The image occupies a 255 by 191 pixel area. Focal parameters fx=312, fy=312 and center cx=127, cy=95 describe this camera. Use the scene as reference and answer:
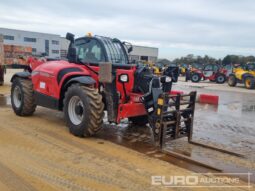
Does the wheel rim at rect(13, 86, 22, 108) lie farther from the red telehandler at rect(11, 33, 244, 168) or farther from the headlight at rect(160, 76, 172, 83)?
the headlight at rect(160, 76, 172, 83)

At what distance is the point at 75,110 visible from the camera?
654cm

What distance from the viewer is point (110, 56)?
7.14 meters

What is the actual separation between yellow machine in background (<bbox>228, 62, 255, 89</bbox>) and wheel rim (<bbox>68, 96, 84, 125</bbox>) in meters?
19.7

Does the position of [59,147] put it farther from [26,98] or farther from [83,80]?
[26,98]

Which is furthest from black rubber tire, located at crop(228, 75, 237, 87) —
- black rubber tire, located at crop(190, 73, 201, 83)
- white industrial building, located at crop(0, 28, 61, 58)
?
white industrial building, located at crop(0, 28, 61, 58)

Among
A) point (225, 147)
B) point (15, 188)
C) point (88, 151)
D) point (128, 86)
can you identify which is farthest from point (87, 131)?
point (225, 147)

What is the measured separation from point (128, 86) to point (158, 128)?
136cm

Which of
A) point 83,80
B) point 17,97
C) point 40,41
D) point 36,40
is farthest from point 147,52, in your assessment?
point 83,80

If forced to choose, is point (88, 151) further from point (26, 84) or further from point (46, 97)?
point (26, 84)

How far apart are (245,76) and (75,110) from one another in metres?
20.5

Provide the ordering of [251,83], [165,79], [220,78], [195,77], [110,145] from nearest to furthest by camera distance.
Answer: [110,145]
[165,79]
[251,83]
[220,78]
[195,77]

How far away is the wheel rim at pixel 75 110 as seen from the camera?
6.46 m

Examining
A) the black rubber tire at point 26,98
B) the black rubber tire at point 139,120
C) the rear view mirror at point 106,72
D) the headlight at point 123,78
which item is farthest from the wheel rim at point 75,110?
the black rubber tire at point 26,98

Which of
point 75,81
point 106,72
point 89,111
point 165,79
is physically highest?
point 106,72
